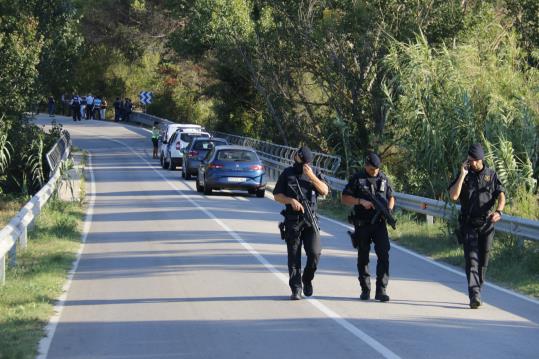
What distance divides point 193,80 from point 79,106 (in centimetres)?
1047

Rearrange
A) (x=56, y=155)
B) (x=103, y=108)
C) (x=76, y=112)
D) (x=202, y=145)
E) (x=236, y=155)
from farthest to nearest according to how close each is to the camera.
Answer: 1. (x=103, y=108)
2. (x=76, y=112)
3. (x=202, y=145)
4. (x=56, y=155)
5. (x=236, y=155)

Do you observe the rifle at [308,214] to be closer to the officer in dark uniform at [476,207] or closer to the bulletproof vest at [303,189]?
the bulletproof vest at [303,189]

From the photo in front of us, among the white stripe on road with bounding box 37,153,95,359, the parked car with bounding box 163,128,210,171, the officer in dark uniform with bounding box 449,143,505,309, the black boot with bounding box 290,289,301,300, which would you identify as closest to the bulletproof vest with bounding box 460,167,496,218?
the officer in dark uniform with bounding box 449,143,505,309

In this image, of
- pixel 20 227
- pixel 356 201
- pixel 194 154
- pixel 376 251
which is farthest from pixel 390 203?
pixel 194 154

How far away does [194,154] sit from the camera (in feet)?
117

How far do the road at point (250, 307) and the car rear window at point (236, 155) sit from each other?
8612 millimetres

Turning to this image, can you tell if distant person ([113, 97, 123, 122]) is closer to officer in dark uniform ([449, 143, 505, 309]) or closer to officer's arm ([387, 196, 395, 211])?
officer's arm ([387, 196, 395, 211])

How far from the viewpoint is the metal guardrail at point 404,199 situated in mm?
15516

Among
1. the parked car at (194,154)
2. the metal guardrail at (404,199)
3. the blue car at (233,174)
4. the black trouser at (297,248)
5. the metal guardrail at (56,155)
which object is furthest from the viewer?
the parked car at (194,154)

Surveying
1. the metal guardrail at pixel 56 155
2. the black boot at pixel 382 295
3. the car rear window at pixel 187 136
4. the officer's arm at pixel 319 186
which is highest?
the officer's arm at pixel 319 186

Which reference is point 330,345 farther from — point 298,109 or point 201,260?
point 298,109

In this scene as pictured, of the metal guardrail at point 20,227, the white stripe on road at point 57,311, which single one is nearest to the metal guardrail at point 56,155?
the metal guardrail at point 20,227

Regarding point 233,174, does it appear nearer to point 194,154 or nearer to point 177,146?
point 194,154

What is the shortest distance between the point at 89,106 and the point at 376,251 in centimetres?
6429
